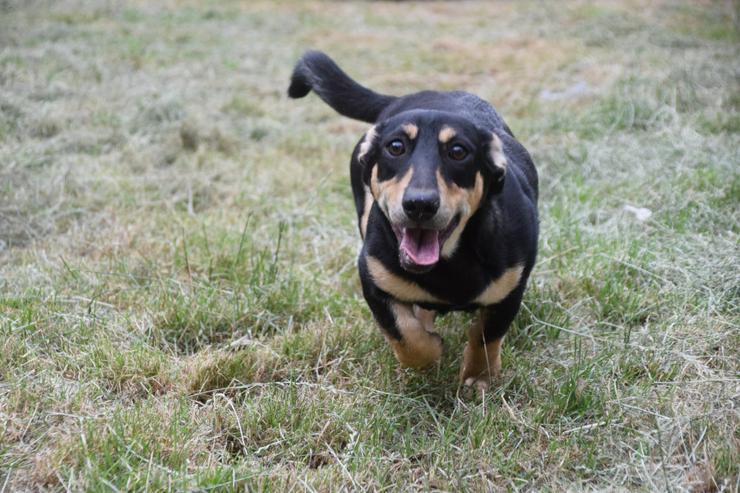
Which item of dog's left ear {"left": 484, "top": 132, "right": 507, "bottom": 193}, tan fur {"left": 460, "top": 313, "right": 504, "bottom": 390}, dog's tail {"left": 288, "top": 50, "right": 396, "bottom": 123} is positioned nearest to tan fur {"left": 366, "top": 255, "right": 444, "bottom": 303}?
tan fur {"left": 460, "top": 313, "right": 504, "bottom": 390}

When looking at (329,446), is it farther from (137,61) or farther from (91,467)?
(137,61)

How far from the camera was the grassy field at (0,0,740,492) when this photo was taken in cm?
270

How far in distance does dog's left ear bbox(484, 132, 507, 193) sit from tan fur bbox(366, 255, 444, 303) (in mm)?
521

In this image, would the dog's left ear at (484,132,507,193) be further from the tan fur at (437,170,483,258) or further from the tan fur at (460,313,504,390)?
the tan fur at (460,313,504,390)

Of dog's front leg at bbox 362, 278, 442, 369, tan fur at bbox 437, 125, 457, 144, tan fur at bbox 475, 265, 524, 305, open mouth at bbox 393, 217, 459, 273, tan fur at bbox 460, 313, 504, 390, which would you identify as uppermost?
tan fur at bbox 437, 125, 457, 144

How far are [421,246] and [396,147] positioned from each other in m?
0.42

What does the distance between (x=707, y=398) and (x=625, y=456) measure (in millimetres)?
482

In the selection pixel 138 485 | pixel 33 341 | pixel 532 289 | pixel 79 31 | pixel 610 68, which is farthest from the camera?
pixel 79 31

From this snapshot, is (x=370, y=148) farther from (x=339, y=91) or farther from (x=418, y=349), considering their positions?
(x=339, y=91)

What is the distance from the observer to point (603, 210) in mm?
4941

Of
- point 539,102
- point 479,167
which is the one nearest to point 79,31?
point 539,102

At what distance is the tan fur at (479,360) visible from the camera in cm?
326

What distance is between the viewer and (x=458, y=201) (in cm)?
291

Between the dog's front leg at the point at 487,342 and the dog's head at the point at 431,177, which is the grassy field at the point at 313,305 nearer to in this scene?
the dog's front leg at the point at 487,342
